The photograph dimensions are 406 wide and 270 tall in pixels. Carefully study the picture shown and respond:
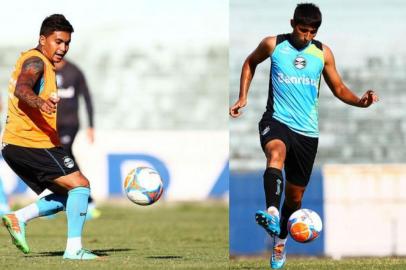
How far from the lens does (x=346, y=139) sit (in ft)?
47.4

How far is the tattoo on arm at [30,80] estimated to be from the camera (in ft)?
28.8

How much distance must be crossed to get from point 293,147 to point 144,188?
4.29ft

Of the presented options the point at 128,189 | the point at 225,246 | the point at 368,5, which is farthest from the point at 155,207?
the point at 128,189

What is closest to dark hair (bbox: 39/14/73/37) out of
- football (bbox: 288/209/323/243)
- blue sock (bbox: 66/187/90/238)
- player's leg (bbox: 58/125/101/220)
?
blue sock (bbox: 66/187/90/238)

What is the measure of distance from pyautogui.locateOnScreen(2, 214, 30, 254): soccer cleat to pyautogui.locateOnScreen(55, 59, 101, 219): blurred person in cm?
659

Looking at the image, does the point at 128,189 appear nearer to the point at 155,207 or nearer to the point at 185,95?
the point at 155,207

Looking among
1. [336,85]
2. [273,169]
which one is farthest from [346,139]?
[273,169]

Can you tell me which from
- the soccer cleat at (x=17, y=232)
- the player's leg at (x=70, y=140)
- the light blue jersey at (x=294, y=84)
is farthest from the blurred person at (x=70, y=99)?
the light blue jersey at (x=294, y=84)

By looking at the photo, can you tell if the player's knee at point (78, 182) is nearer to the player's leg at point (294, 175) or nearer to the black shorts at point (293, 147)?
the black shorts at point (293, 147)

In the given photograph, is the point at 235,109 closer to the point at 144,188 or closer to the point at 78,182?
the point at 144,188

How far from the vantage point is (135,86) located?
24.4m

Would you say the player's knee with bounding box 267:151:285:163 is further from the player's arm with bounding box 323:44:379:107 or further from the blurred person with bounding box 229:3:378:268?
the player's arm with bounding box 323:44:379:107

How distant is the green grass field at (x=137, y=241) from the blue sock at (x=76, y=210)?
0.95 ft

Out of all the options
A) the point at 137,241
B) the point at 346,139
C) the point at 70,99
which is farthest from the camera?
the point at 70,99
